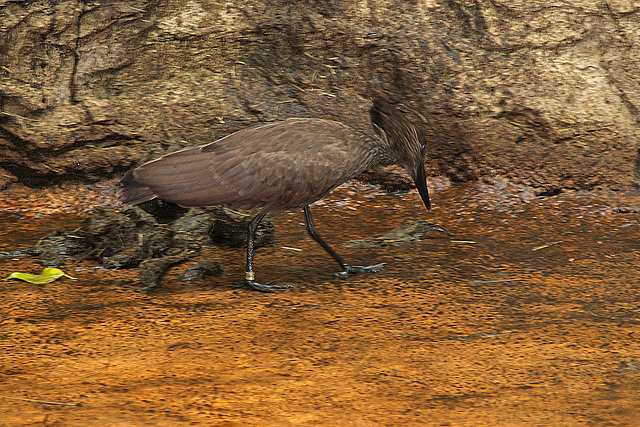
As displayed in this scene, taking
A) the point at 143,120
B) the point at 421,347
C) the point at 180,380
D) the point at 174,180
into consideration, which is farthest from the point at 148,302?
the point at 143,120

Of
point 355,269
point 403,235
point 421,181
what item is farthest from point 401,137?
point 355,269

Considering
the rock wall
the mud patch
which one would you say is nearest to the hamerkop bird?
the mud patch

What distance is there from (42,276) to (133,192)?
74cm

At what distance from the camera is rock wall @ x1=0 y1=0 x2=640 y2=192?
594 cm

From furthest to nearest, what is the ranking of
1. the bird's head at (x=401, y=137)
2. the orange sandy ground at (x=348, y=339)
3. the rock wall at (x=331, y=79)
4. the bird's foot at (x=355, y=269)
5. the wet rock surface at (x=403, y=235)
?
the rock wall at (x=331, y=79) < the wet rock surface at (x=403, y=235) < the bird's head at (x=401, y=137) < the bird's foot at (x=355, y=269) < the orange sandy ground at (x=348, y=339)

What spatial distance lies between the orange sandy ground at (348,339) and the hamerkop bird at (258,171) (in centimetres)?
48

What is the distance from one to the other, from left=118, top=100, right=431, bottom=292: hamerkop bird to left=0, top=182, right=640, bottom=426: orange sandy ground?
0.48 metres

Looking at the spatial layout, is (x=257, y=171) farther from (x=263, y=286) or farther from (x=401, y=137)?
(x=401, y=137)

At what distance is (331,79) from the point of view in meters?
6.25

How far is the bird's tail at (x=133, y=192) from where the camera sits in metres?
4.38

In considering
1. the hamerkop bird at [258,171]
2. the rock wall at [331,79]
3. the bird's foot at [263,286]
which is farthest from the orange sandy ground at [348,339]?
the rock wall at [331,79]

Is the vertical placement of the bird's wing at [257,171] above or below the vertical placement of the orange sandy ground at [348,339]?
above

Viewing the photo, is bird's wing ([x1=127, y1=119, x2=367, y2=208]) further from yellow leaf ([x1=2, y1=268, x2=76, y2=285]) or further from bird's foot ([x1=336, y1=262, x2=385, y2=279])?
yellow leaf ([x1=2, y1=268, x2=76, y2=285])

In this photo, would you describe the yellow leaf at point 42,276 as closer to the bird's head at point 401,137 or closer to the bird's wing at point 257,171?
the bird's wing at point 257,171
